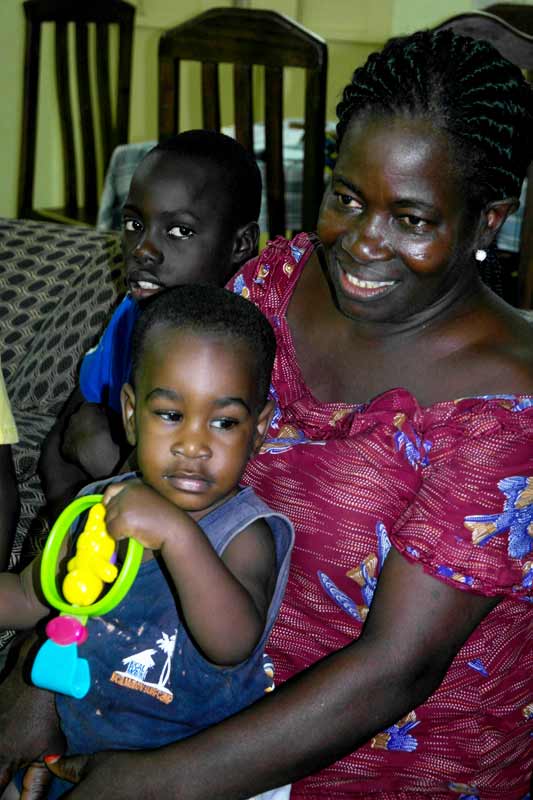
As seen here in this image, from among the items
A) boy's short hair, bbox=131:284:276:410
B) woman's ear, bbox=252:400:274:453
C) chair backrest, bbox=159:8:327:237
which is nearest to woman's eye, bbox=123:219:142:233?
boy's short hair, bbox=131:284:276:410

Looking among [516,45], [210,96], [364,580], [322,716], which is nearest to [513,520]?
[364,580]

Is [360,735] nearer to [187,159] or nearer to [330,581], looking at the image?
[330,581]

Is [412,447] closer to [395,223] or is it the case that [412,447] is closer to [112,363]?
[395,223]

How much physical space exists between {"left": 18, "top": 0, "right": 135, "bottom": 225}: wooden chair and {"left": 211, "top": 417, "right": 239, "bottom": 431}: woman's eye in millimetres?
3092

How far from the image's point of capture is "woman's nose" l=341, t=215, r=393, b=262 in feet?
3.89

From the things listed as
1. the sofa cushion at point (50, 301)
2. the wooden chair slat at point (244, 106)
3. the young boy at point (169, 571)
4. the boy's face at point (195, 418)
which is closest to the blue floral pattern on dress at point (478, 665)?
the young boy at point (169, 571)

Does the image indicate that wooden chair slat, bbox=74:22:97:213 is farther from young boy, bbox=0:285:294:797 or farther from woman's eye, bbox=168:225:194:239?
young boy, bbox=0:285:294:797

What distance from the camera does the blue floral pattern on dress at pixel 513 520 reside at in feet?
3.64

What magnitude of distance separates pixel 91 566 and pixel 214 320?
0.33 metres

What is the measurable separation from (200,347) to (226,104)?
202 inches

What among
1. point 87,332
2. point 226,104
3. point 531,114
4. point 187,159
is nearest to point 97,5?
point 226,104

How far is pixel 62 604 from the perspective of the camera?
109cm

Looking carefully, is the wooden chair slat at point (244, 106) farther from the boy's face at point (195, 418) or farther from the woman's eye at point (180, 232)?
the boy's face at point (195, 418)

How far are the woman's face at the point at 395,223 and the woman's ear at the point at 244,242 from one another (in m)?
0.59
